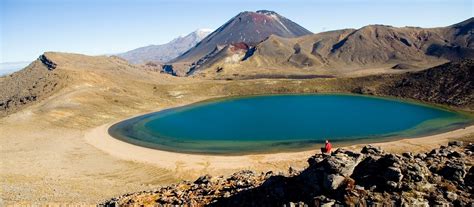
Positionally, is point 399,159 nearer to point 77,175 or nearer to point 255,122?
point 77,175

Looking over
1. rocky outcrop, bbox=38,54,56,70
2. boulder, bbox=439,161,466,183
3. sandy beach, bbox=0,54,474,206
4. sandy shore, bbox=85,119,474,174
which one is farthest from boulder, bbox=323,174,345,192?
rocky outcrop, bbox=38,54,56,70

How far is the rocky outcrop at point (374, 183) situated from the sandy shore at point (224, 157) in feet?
106

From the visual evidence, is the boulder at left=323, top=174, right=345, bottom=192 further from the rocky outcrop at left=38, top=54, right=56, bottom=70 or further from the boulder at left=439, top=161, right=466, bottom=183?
the rocky outcrop at left=38, top=54, right=56, bottom=70

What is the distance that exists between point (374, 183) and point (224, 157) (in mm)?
44098

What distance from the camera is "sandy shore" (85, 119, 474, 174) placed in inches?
2435

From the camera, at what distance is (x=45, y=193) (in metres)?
42.4

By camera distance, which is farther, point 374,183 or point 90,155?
point 90,155

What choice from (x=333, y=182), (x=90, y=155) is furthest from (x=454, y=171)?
(x=90, y=155)

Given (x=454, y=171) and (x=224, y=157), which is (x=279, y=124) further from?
(x=454, y=171)

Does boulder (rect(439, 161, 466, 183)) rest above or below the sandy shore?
above

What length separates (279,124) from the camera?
95938 millimetres

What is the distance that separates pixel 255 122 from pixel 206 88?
192ft

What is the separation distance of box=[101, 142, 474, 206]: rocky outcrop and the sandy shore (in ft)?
106

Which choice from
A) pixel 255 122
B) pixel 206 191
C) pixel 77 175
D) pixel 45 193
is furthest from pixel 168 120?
pixel 206 191
